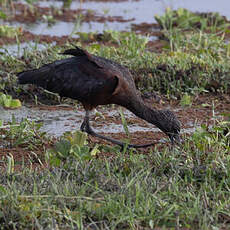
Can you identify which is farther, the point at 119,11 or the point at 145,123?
the point at 119,11

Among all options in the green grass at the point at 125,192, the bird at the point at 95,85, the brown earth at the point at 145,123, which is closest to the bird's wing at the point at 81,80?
the bird at the point at 95,85

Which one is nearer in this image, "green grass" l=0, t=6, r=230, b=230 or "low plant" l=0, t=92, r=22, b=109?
"green grass" l=0, t=6, r=230, b=230

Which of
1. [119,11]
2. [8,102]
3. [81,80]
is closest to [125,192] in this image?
[81,80]

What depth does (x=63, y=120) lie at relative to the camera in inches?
271

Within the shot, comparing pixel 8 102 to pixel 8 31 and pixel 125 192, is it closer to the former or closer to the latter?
pixel 125 192

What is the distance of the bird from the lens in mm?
5949

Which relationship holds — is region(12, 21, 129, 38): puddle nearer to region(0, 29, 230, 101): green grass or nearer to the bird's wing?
region(0, 29, 230, 101): green grass

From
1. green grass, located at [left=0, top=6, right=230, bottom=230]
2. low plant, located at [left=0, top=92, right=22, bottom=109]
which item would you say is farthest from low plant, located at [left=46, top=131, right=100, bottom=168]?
low plant, located at [left=0, top=92, right=22, bottom=109]

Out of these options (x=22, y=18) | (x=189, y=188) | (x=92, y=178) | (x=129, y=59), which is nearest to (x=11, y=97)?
(x=129, y=59)

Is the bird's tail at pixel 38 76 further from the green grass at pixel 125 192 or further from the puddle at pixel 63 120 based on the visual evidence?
the green grass at pixel 125 192

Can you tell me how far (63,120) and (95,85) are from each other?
1.02 meters

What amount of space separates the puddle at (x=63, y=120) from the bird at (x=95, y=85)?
39 cm

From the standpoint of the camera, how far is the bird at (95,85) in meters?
5.95

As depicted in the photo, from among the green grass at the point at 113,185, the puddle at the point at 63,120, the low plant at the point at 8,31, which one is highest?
the green grass at the point at 113,185
